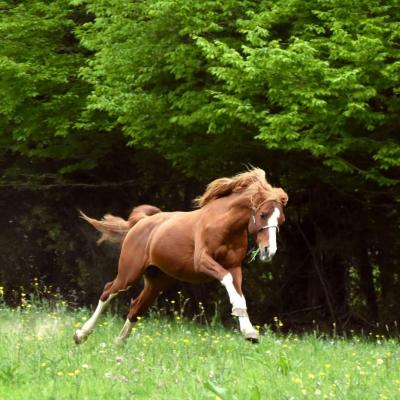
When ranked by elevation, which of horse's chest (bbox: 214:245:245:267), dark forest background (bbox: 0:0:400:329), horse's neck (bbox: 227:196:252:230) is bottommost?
dark forest background (bbox: 0:0:400:329)

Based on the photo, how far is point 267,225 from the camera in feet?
33.0

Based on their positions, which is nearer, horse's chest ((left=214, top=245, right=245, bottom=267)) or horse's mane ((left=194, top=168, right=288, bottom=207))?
horse's mane ((left=194, top=168, right=288, bottom=207))

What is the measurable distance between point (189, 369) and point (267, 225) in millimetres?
2209

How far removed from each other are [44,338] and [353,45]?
18.3 ft

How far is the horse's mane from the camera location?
10312mm

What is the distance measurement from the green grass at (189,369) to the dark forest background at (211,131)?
368 centimetres

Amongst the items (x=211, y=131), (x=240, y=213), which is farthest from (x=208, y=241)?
(x=211, y=131)

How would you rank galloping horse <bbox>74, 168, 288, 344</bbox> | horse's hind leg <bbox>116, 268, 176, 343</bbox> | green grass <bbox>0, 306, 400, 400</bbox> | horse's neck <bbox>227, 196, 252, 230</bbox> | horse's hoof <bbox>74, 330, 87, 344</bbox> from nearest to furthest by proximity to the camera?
green grass <bbox>0, 306, 400, 400</bbox>, galloping horse <bbox>74, 168, 288, 344</bbox>, horse's neck <bbox>227, 196, 252, 230</bbox>, horse's hoof <bbox>74, 330, 87, 344</bbox>, horse's hind leg <bbox>116, 268, 176, 343</bbox>

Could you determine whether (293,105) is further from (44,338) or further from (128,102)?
(44,338)

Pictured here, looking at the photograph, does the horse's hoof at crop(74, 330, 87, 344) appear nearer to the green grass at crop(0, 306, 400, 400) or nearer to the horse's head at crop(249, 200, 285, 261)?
the green grass at crop(0, 306, 400, 400)

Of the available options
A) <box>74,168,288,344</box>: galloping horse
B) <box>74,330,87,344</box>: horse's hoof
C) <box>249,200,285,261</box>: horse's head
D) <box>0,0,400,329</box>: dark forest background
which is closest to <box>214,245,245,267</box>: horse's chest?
<box>74,168,288,344</box>: galloping horse

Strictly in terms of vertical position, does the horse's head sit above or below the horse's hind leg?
above

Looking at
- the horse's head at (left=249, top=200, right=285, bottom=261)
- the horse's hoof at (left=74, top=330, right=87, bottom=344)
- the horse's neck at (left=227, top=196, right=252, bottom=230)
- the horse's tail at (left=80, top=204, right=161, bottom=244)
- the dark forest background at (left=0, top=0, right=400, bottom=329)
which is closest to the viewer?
the horse's head at (left=249, top=200, right=285, bottom=261)

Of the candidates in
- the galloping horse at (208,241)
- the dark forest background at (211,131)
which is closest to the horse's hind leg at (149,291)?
the galloping horse at (208,241)
